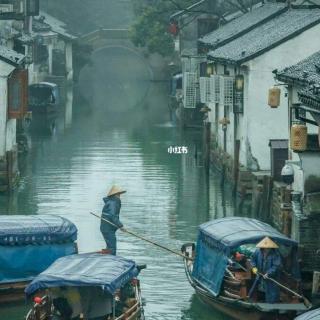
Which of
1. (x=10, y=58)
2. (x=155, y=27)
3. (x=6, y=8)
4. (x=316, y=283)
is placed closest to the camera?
(x=316, y=283)

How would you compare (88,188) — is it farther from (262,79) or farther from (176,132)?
(176,132)

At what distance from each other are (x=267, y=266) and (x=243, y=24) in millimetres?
34208

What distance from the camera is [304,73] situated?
35.3 m

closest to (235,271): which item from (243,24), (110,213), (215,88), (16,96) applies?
(110,213)

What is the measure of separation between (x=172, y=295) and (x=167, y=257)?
4.53 m

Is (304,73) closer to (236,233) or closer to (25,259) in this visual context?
(236,233)

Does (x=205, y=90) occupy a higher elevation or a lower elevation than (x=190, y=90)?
lower

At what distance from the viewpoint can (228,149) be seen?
53031mm

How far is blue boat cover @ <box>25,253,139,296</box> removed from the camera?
84.0ft

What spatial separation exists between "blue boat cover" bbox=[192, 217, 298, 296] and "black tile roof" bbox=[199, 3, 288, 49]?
2711 cm

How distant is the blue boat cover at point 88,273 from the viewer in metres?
25.6

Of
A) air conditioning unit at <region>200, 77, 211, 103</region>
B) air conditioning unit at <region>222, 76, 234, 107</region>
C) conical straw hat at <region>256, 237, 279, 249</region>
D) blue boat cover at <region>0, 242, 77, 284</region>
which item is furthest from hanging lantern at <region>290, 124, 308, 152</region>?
air conditioning unit at <region>200, 77, 211, 103</region>

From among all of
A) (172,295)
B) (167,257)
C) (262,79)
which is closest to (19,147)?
(262,79)

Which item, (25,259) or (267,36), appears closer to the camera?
(25,259)
